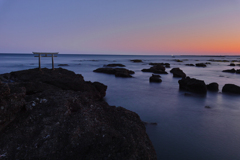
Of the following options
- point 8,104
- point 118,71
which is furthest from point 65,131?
point 118,71

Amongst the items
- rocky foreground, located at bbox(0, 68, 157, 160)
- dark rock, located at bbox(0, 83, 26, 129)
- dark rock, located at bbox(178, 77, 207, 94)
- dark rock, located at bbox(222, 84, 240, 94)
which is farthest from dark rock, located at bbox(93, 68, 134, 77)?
dark rock, located at bbox(0, 83, 26, 129)

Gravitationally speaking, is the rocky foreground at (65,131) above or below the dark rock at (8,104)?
below

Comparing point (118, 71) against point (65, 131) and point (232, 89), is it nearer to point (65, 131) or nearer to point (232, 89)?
point (232, 89)

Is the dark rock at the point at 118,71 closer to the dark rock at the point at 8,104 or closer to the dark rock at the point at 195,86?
the dark rock at the point at 195,86

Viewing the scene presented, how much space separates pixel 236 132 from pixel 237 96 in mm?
7772

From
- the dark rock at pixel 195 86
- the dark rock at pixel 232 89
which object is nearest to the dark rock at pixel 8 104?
the dark rock at pixel 195 86

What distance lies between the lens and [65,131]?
4.54 m

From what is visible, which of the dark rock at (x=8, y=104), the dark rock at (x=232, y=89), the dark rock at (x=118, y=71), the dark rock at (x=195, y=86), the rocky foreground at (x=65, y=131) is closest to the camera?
the rocky foreground at (x=65, y=131)

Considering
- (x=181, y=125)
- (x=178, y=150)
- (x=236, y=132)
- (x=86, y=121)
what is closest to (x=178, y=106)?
(x=181, y=125)

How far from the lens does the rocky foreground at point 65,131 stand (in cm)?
400

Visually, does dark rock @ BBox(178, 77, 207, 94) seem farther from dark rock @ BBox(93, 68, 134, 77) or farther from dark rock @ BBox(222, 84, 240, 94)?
dark rock @ BBox(93, 68, 134, 77)

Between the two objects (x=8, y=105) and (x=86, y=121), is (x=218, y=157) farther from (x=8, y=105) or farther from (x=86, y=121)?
(x=8, y=105)

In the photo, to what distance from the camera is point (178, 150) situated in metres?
6.17

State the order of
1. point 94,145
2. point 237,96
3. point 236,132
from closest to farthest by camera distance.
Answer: point 94,145 → point 236,132 → point 237,96
